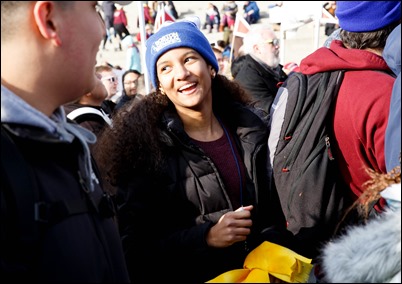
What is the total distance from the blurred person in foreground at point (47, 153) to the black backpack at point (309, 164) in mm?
1103

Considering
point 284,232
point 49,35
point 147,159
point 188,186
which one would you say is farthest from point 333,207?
point 49,35

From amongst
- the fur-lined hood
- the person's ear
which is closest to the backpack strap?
the person's ear

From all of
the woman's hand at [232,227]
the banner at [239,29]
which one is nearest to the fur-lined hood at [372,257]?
the woman's hand at [232,227]

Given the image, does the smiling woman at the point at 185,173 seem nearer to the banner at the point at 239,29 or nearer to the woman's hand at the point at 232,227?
the woman's hand at the point at 232,227

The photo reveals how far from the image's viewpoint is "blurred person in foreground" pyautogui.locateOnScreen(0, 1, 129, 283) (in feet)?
4.25

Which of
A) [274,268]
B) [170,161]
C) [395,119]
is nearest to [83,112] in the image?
[170,161]

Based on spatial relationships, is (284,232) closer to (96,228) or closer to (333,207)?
(333,207)

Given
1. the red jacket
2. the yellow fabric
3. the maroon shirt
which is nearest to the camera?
the yellow fabric

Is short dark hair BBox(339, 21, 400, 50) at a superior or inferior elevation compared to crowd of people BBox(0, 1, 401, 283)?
superior

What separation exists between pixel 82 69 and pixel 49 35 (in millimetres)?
145

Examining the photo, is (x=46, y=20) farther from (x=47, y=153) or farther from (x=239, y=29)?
(x=239, y=29)

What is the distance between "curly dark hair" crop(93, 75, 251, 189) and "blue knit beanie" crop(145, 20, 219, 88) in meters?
0.20

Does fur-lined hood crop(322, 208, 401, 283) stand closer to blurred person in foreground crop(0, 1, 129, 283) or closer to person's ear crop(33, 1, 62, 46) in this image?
blurred person in foreground crop(0, 1, 129, 283)

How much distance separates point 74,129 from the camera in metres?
1.60
